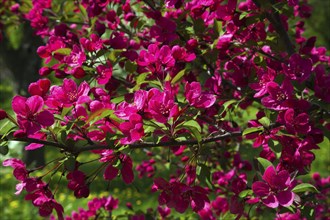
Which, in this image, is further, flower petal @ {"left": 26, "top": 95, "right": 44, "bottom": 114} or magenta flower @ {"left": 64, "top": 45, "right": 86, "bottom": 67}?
magenta flower @ {"left": 64, "top": 45, "right": 86, "bottom": 67}

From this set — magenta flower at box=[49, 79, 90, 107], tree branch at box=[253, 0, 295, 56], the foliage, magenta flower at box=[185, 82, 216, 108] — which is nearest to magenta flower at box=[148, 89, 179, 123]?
the foliage

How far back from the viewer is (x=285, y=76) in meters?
1.73

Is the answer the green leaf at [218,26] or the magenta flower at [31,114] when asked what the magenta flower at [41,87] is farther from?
the green leaf at [218,26]

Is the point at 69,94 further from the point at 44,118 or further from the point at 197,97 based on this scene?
the point at 197,97

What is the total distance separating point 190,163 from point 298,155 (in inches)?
14.3

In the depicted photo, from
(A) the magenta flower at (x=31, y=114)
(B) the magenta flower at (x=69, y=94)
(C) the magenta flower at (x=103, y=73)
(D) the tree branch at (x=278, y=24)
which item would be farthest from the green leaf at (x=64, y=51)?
(D) the tree branch at (x=278, y=24)

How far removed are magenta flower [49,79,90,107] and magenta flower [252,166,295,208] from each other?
59 cm

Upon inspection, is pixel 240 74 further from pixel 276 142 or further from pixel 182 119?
pixel 182 119

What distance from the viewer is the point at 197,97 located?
1538 millimetres

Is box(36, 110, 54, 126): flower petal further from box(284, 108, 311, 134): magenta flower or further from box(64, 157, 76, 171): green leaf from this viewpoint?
box(284, 108, 311, 134): magenta flower

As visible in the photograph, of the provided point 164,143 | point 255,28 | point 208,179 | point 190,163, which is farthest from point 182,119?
point 255,28

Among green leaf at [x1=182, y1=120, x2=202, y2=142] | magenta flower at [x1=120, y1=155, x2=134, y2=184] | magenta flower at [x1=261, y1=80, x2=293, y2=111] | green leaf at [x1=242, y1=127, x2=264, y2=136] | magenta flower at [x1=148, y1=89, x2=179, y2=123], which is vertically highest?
magenta flower at [x1=148, y1=89, x2=179, y2=123]

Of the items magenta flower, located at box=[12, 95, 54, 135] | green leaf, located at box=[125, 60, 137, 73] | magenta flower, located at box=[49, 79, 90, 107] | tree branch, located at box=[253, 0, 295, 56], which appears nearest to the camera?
magenta flower, located at box=[12, 95, 54, 135]

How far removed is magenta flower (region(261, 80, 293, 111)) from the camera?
1604mm
